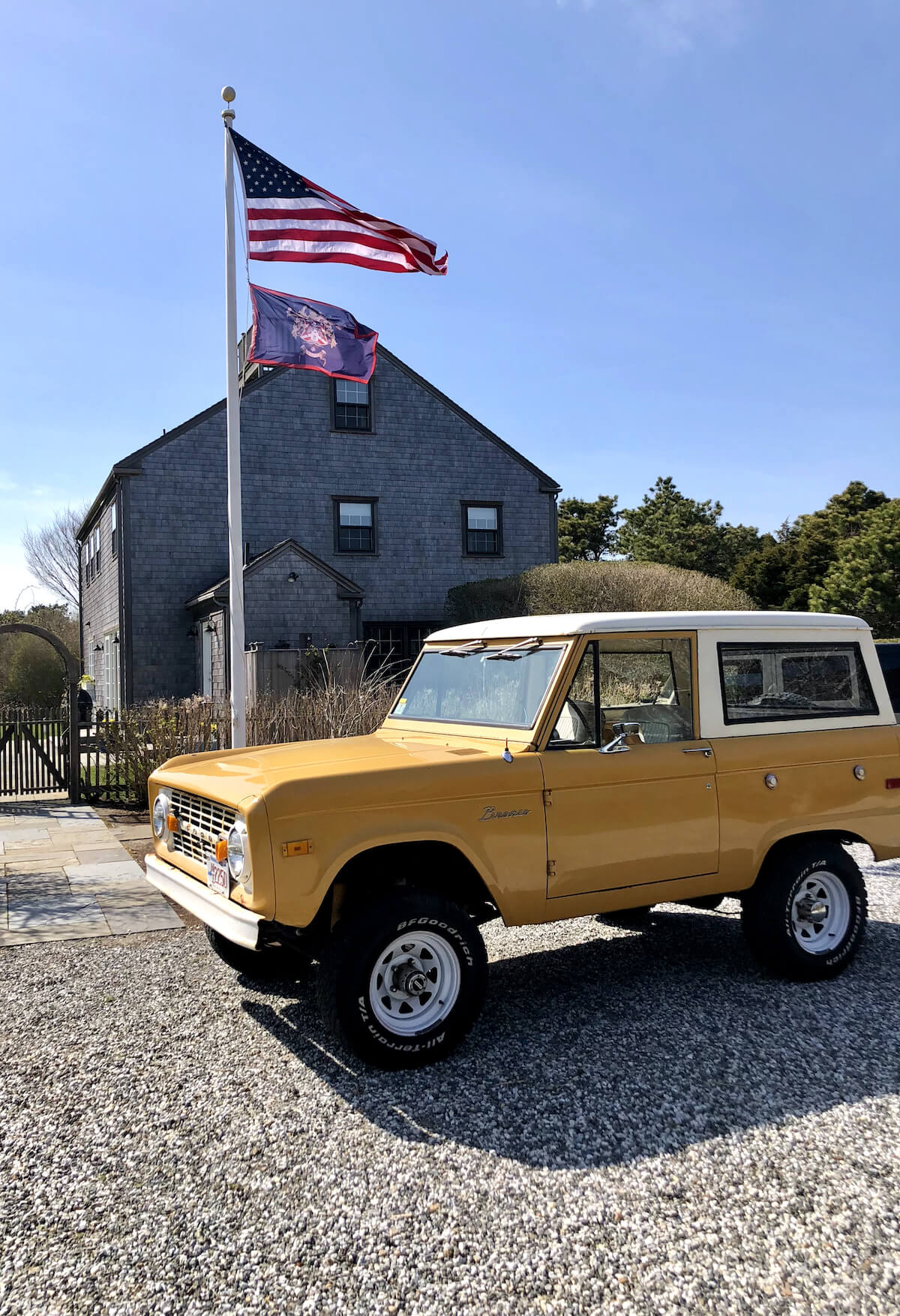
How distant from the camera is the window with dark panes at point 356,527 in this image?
23.2m

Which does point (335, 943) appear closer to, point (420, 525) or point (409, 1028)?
point (409, 1028)

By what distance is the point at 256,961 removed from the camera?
5352 mm

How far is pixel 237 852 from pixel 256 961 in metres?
1.59

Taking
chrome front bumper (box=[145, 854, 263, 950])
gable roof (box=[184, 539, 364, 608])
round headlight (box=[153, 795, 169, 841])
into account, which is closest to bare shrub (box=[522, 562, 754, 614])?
gable roof (box=[184, 539, 364, 608])

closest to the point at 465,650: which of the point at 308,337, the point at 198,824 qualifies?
the point at 198,824

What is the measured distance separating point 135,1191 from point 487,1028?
187 centimetres

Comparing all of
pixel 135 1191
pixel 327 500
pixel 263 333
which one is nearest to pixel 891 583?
pixel 327 500

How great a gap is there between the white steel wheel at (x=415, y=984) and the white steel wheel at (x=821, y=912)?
2156 millimetres

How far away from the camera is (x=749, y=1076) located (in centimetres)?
408

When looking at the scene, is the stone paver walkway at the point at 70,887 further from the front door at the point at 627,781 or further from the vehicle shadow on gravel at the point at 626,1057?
the front door at the point at 627,781

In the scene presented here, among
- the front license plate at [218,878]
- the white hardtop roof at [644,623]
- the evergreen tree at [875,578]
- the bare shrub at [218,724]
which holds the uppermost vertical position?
the evergreen tree at [875,578]

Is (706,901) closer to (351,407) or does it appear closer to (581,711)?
(581,711)

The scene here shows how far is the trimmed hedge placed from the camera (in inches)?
789

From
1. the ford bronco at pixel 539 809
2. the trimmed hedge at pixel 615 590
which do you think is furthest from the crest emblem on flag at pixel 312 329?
the trimmed hedge at pixel 615 590
